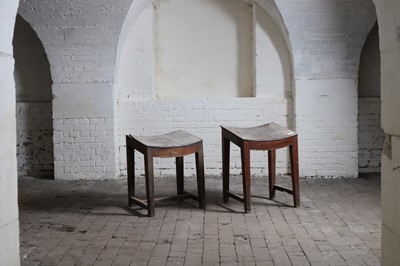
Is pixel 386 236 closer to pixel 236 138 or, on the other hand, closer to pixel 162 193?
pixel 236 138

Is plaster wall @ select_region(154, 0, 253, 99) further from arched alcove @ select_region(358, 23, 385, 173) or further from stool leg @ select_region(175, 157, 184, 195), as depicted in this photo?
stool leg @ select_region(175, 157, 184, 195)

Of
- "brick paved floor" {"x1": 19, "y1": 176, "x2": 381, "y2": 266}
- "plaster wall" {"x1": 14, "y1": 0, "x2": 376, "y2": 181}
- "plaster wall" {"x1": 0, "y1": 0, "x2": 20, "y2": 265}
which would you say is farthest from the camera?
"plaster wall" {"x1": 14, "y1": 0, "x2": 376, "y2": 181}

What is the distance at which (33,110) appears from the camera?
728cm

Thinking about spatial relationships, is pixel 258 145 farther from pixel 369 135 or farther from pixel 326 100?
pixel 369 135

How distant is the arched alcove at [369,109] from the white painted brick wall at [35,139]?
486 centimetres

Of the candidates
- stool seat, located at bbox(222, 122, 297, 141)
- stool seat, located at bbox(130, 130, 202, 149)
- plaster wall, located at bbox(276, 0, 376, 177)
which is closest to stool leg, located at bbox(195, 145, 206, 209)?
stool seat, located at bbox(130, 130, 202, 149)

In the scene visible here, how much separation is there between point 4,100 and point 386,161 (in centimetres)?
215

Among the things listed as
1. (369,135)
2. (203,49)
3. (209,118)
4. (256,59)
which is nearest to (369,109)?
(369,135)

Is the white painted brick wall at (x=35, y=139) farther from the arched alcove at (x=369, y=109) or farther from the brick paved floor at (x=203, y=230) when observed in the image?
the arched alcove at (x=369, y=109)

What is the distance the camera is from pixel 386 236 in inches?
98.9

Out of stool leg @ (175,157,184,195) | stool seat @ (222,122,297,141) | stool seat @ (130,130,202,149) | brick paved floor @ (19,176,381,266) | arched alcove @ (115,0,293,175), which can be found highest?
arched alcove @ (115,0,293,175)

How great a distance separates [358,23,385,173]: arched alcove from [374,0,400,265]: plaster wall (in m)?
4.85

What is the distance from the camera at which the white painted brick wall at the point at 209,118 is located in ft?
23.0

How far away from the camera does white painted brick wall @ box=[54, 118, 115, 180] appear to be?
691 cm
